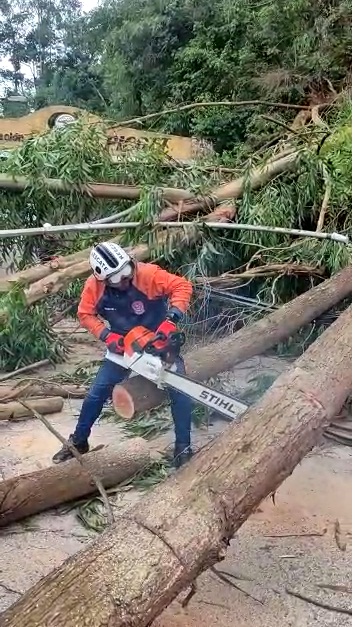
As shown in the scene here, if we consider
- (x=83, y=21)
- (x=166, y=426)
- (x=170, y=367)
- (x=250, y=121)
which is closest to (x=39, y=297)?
(x=166, y=426)

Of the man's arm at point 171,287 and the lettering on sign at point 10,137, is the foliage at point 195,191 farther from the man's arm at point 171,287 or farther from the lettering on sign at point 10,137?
the man's arm at point 171,287

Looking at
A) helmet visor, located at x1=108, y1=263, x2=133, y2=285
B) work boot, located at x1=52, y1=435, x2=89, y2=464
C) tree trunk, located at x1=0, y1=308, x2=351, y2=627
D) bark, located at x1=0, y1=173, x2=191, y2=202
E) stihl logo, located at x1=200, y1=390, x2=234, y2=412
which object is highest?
bark, located at x1=0, y1=173, x2=191, y2=202

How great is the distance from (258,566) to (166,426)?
3.20 ft

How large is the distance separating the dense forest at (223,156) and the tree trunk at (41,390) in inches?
11.8

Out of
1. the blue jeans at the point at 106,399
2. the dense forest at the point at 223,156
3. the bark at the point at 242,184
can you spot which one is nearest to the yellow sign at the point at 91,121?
the dense forest at the point at 223,156

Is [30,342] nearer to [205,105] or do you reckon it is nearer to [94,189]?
[94,189]

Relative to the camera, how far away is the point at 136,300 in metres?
2.20

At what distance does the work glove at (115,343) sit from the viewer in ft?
7.15

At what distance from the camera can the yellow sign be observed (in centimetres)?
356

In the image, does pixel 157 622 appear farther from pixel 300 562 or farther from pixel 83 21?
pixel 83 21

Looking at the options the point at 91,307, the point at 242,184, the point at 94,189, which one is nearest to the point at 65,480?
the point at 91,307

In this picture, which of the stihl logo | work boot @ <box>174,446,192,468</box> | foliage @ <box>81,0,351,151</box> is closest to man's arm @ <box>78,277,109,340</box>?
the stihl logo

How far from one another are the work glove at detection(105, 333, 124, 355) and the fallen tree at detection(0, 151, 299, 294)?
0.90 m

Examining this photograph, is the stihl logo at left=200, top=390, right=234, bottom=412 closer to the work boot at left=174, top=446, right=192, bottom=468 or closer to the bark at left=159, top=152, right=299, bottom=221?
the work boot at left=174, top=446, right=192, bottom=468
